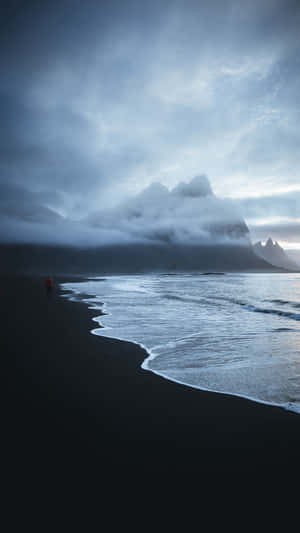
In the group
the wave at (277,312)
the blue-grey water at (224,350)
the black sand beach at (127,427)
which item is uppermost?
the black sand beach at (127,427)

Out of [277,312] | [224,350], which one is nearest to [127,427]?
[224,350]

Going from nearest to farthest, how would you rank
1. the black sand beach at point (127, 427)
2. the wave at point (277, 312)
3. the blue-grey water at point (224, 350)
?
the black sand beach at point (127, 427) → the blue-grey water at point (224, 350) → the wave at point (277, 312)

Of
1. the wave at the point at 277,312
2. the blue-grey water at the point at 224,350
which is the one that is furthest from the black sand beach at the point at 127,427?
the wave at the point at 277,312

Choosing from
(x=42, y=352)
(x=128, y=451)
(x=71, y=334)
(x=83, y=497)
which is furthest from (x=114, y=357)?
(x=83, y=497)

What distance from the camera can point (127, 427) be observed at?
12.1ft

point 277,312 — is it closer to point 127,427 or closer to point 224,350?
point 224,350

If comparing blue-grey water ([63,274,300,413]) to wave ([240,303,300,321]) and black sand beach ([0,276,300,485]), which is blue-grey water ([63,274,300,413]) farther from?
black sand beach ([0,276,300,485])

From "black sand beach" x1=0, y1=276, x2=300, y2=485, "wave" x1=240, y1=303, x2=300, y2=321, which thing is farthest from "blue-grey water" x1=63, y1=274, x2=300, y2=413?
"black sand beach" x1=0, y1=276, x2=300, y2=485

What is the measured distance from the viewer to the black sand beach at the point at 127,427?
2953mm

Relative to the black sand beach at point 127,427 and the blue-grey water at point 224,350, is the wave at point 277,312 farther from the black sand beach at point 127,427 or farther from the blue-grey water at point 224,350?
the black sand beach at point 127,427

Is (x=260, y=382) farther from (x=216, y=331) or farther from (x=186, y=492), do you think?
(x=216, y=331)

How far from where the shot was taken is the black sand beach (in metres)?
2.95

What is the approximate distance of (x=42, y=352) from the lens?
7344 millimetres

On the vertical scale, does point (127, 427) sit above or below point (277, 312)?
above
